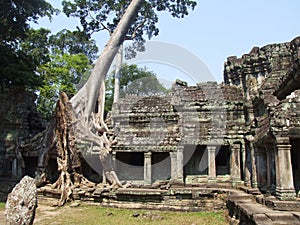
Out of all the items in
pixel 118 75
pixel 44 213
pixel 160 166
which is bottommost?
pixel 44 213

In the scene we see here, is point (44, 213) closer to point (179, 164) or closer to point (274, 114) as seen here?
point (179, 164)

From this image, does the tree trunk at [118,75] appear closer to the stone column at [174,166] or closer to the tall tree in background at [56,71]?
the tall tree in background at [56,71]

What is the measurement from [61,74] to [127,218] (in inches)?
695

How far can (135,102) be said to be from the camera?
15.0 m

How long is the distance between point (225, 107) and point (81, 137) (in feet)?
21.0

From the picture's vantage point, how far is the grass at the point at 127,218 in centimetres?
735

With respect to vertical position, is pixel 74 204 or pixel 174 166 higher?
pixel 174 166

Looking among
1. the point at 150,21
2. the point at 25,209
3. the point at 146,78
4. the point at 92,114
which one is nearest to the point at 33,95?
the point at 92,114

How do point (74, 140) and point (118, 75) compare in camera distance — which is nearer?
point (74, 140)

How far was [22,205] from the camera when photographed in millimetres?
4941

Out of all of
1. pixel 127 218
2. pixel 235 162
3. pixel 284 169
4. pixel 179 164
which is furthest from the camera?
pixel 179 164

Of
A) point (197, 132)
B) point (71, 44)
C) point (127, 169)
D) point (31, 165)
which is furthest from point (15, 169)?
point (71, 44)

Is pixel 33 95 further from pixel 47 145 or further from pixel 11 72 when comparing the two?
pixel 47 145

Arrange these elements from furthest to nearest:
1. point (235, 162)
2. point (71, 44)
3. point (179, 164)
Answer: point (71, 44), point (179, 164), point (235, 162)
